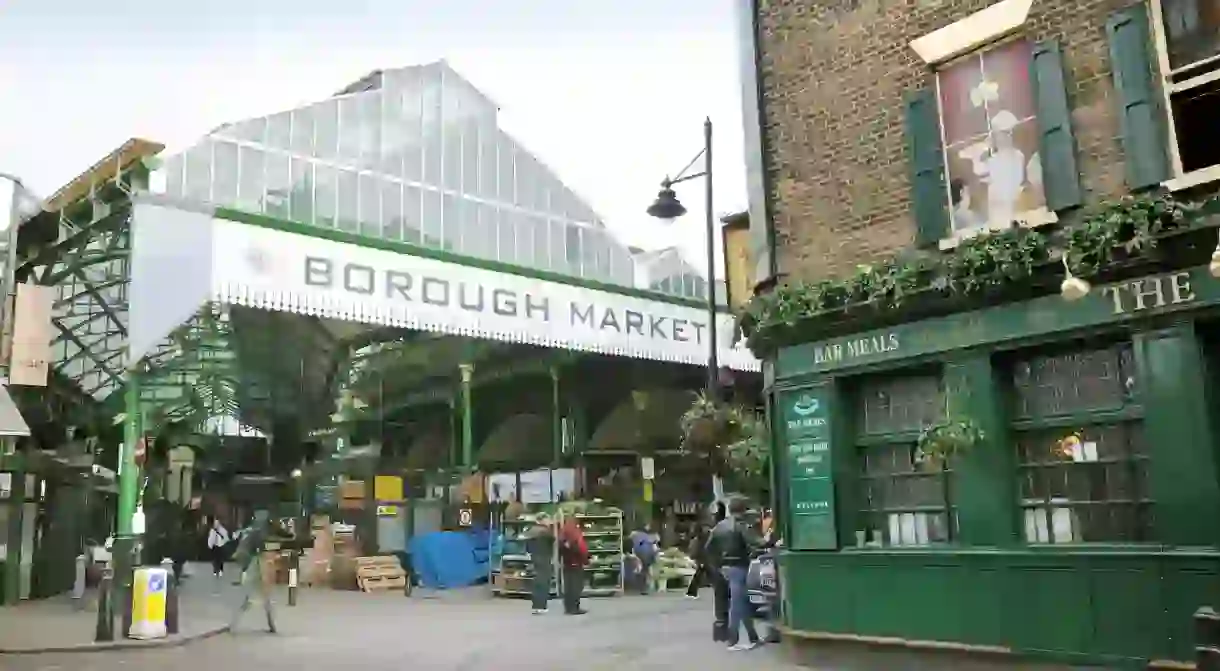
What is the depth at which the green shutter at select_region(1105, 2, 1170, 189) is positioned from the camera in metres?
8.84

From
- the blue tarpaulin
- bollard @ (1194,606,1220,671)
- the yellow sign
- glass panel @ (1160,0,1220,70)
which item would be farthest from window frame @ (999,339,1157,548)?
the yellow sign

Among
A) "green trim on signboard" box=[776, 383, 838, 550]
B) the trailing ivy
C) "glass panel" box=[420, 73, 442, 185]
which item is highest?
"glass panel" box=[420, 73, 442, 185]

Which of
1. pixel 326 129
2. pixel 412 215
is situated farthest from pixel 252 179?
pixel 412 215

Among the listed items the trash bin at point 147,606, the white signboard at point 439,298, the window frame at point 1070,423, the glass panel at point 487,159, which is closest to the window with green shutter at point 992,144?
the window frame at point 1070,423

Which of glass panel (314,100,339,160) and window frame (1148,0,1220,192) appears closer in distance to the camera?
window frame (1148,0,1220,192)

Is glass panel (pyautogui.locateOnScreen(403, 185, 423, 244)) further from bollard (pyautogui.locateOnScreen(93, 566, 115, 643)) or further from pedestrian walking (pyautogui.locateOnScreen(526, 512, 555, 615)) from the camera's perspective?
bollard (pyautogui.locateOnScreen(93, 566, 115, 643))

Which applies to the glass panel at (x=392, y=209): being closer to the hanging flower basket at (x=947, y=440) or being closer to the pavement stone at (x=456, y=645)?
the pavement stone at (x=456, y=645)

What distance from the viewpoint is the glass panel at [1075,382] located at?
9.05m

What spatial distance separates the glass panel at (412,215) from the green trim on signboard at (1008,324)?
11.6 m

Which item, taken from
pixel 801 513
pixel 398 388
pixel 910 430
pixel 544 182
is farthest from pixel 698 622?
pixel 398 388

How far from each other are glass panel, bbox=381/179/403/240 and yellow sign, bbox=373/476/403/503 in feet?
31.2

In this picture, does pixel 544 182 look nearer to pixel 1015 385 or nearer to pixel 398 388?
pixel 398 388

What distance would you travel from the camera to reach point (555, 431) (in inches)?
1146

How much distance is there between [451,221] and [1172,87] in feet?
51.3
